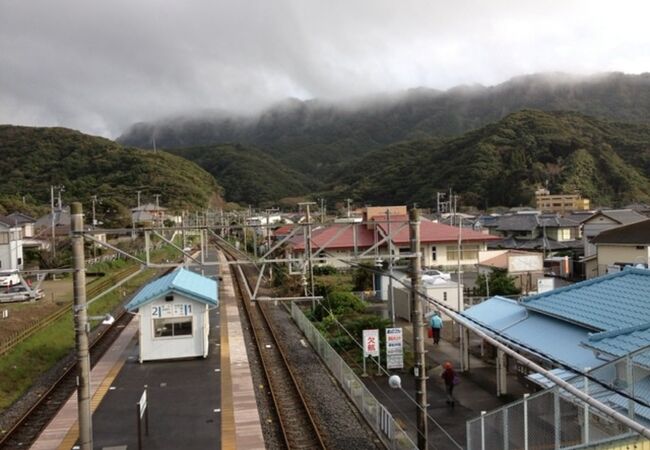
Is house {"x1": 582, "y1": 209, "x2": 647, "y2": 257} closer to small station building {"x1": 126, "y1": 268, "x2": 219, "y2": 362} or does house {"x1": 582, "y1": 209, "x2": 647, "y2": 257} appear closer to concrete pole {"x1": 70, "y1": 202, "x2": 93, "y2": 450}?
small station building {"x1": 126, "y1": 268, "x2": 219, "y2": 362}

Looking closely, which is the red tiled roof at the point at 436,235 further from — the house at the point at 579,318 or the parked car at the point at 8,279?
the parked car at the point at 8,279

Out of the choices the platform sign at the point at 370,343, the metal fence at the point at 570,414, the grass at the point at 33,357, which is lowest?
the grass at the point at 33,357

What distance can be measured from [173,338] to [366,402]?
21.8 ft

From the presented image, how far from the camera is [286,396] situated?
12.2 metres

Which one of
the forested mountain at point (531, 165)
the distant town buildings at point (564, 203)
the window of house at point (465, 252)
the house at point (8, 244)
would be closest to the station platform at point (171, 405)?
the window of house at point (465, 252)

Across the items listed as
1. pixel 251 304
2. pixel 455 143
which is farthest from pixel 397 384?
pixel 455 143

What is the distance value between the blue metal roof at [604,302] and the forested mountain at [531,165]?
233 ft

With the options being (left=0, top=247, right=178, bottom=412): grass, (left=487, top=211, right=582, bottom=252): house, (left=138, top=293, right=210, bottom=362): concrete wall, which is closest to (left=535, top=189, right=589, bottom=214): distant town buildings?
(left=487, top=211, right=582, bottom=252): house

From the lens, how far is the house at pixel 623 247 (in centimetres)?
2394

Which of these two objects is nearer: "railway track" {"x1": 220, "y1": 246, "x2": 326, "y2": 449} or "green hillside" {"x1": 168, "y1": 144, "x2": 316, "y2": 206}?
"railway track" {"x1": 220, "y1": 246, "x2": 326, "y2": 449}

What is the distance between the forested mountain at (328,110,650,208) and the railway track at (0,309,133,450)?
75.8 m

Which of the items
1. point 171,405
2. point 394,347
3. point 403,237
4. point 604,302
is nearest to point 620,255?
point 403,237

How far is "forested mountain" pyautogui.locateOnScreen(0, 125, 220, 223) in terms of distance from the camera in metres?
84.2

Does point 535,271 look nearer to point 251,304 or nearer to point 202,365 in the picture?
point 251,304
